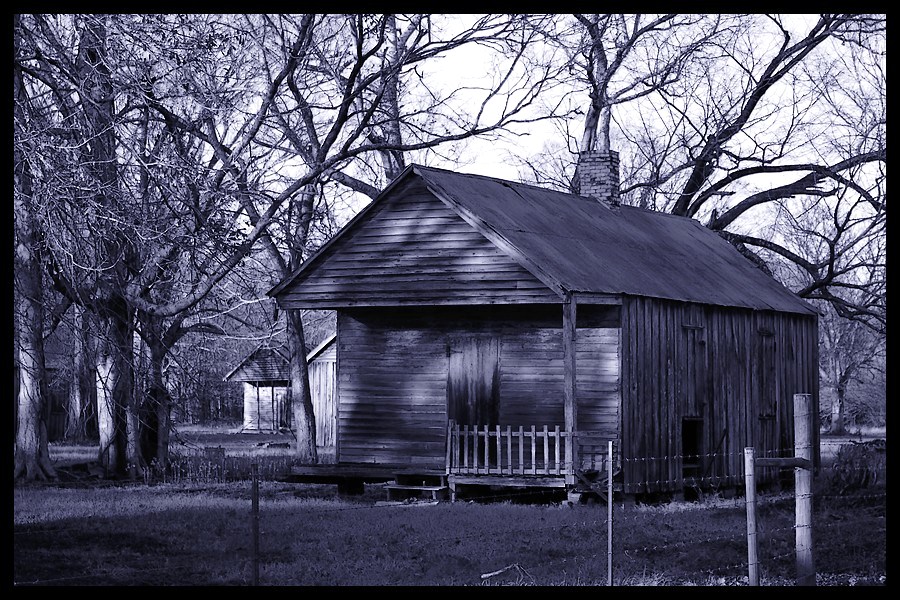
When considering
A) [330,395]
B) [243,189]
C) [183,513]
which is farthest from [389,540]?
[330,395]

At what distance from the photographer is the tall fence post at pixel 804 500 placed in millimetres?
11867

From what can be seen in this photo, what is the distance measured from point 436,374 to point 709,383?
5.52 metres

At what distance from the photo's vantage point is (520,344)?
80.4 ft

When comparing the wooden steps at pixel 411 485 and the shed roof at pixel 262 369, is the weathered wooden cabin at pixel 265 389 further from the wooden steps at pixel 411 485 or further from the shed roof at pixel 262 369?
the wooden steps at pixel 411 485

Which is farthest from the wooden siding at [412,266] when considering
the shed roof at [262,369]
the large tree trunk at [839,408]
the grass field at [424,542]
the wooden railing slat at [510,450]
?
the large tree trunk at [839,408]

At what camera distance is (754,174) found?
133ft

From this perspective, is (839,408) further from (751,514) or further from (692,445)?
(751,514)

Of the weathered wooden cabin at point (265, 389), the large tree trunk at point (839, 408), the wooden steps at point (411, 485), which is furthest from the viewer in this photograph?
the large tree trunk at point (839, 408)

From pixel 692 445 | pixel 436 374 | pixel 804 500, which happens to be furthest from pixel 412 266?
pixel 804 500

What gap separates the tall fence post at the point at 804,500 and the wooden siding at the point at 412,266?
34.6 ft

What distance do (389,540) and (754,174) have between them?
26.0 m
